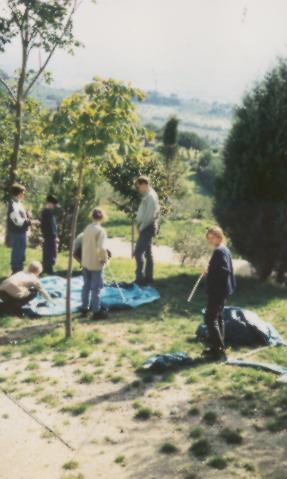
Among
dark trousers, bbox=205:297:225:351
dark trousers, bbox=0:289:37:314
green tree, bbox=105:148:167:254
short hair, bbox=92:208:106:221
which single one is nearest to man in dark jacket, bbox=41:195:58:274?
dark trousers, bbox=0:289:37:314

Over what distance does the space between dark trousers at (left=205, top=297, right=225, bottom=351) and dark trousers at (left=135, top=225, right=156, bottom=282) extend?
4.07m

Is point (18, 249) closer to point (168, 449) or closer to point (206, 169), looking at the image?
point (168, 449)

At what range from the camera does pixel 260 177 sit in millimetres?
14422

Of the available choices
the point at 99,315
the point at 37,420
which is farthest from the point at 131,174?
the point at 37,420

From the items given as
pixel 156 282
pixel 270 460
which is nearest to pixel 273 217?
pixel 156 282

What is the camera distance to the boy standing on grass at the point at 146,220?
11.8 m

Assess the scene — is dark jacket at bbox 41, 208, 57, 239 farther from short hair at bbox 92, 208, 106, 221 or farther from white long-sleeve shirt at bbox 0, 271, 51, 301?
short hair at bbox 92, 208, 106, 221

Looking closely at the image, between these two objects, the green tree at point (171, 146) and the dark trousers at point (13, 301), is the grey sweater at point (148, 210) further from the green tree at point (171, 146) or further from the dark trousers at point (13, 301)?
the green tree at point (171, 146)

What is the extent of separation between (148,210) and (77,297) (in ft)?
8.09

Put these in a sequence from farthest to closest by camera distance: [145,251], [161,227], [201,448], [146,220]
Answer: [161,227] → [145,251] → [146,220] → [201,448]

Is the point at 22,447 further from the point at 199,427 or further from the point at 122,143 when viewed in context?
the point at 122,143

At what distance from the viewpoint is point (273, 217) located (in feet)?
47.4

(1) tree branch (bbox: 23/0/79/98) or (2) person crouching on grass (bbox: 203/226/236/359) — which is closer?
(2) person crouching on grass (bbox: 203/226/236/359)

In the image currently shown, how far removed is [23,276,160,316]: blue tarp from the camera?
1094 centimetres
